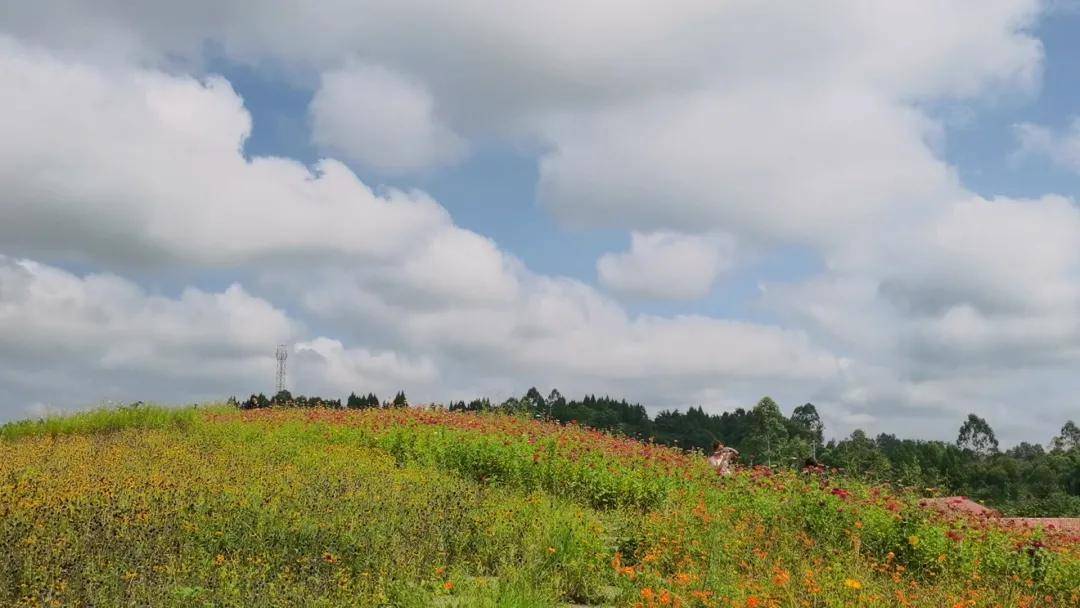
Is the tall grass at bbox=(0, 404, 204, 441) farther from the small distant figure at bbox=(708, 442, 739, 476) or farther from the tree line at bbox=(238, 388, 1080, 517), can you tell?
the small distant figure at bbox=(708, 442, 739, 476)

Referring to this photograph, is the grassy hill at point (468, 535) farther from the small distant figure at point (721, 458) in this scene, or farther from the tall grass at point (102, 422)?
the tall grass at point (102, 422)

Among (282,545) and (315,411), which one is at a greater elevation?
(315,411)

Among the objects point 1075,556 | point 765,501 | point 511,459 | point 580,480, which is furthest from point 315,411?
point 1075,556

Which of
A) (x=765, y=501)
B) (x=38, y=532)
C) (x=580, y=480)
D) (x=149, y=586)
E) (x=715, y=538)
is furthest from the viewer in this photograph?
(x=580, y=480)

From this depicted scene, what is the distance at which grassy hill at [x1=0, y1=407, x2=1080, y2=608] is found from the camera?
616 cm

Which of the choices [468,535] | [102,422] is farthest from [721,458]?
[102,422]

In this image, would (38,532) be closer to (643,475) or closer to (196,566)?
(196,566)

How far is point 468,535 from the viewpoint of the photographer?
7.71m

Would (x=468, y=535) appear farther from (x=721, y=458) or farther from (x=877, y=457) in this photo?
(x=877, y=457)

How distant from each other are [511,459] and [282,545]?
5.75 metres

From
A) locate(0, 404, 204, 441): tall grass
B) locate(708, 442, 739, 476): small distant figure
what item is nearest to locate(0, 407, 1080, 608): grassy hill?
locate(708, 442, 739, 476): small distant figure

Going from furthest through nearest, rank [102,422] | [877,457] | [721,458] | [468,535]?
[877,457] < [102,422] < [721,458] < [468,535]

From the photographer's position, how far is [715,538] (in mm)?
9078

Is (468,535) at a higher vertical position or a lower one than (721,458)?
lower
